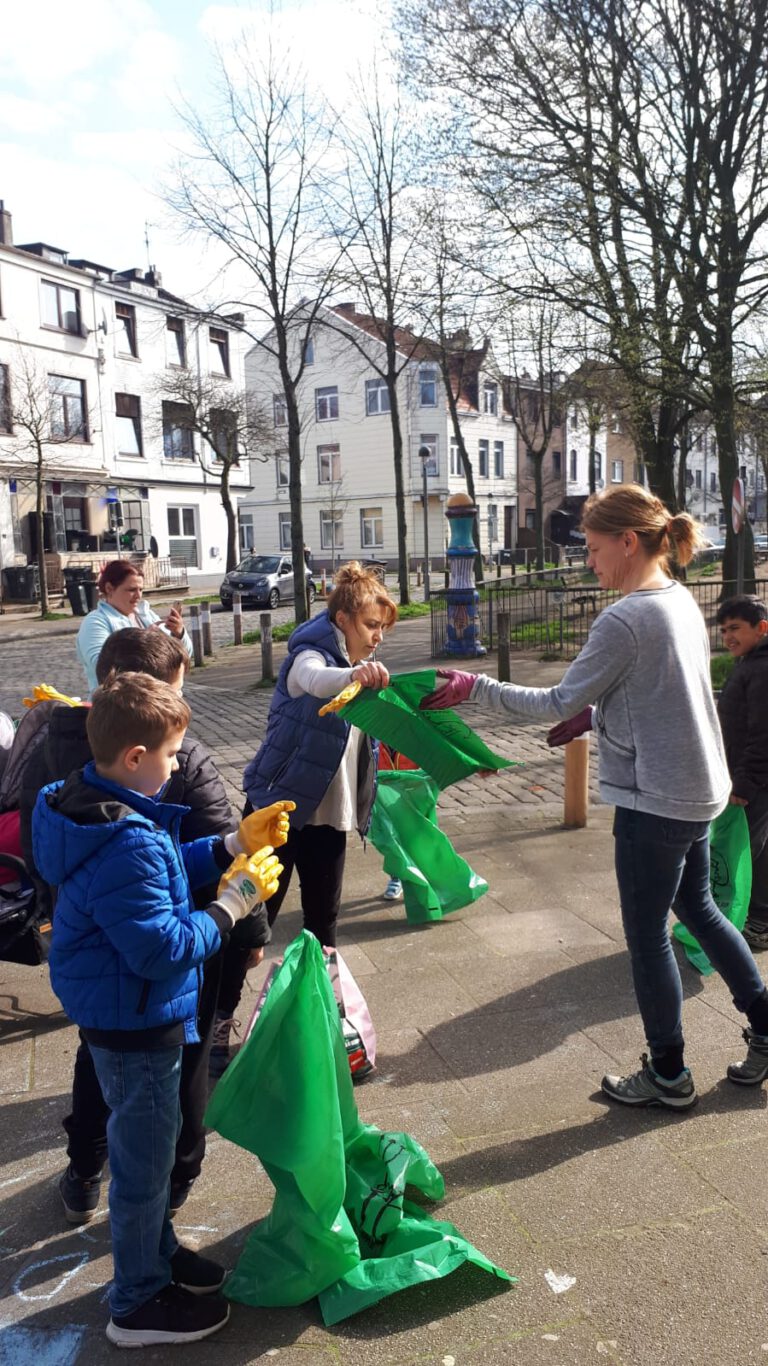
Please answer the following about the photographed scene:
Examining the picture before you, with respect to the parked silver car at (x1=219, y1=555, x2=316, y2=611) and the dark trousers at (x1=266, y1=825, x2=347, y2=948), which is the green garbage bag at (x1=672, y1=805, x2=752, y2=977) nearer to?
the dark trousers at (x1=266, y1=825, x2=347, y2=948)

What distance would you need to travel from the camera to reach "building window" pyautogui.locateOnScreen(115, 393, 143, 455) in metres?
34.5

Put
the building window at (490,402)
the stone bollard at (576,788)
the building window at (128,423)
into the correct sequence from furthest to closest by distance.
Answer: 1. the building window at (490,402)
2. the building window at (128,423)
3. the stone bollard at (576,788)

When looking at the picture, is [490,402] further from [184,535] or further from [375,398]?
[184,535]

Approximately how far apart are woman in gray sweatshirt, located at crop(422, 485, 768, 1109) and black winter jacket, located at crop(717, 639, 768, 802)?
1149 mm

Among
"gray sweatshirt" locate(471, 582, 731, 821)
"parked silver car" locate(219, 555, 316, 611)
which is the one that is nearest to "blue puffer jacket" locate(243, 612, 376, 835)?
"gray sweatshirt" locate(471, 582, 731, 821)

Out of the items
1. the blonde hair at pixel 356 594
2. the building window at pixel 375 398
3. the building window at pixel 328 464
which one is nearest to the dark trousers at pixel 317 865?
the blonde hair at pixel 356 594

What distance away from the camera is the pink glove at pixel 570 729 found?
3578 millimetres

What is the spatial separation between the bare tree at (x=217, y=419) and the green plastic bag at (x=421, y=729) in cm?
3104

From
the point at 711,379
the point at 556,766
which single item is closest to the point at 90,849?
the point at 556,766

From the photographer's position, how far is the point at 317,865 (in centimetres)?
359

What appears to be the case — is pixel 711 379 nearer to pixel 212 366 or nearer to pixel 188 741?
pixel 188 741

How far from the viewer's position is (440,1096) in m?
3.35

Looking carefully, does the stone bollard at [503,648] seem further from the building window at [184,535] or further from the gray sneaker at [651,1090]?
the building window at [184,535]

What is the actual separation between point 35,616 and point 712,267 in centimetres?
1862
